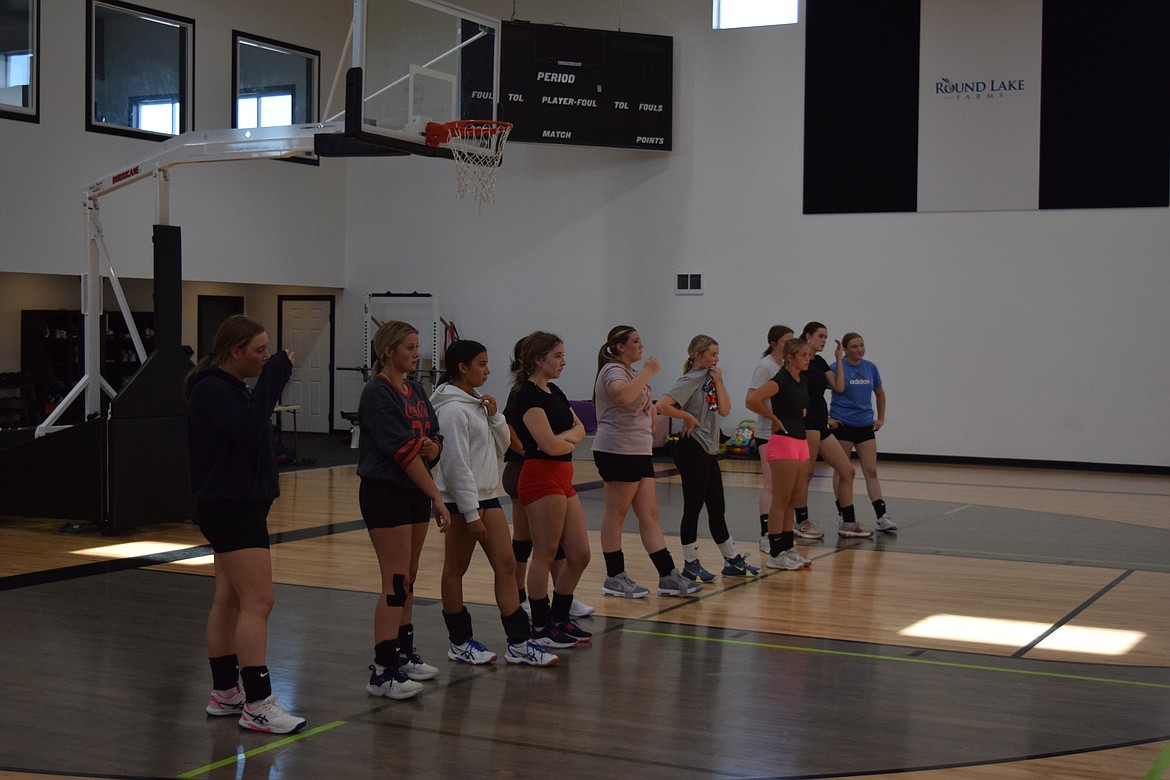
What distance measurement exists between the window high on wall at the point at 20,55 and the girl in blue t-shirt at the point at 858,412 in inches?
420

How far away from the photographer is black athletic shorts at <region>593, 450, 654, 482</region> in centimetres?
707

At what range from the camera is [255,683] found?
4691mm

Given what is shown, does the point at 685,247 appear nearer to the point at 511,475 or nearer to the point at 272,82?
the point at 272,82

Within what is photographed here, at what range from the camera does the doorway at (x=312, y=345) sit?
20.6 meters

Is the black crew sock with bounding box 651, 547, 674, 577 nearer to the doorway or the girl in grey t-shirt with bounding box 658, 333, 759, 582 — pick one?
the girl in grey t-shirt with bounding box 658, 333, 759, 582

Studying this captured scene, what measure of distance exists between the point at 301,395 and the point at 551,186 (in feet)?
18.9

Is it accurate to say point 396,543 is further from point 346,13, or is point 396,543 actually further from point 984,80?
point 346,13

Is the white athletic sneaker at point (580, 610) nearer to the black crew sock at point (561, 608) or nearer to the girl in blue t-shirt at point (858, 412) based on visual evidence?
the black crew sock at point (561, 608)

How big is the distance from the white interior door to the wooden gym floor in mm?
10679

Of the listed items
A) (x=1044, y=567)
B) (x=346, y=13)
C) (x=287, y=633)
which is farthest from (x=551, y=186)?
(x=287, y=633)

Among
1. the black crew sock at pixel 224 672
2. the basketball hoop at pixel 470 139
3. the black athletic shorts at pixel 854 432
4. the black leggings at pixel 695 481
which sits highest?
the basketball hoop at pixel 470 139

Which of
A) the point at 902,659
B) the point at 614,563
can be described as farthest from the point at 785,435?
the point at 902,659

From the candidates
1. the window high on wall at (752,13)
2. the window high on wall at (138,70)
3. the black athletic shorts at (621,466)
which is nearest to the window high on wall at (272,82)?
the window high on wall at (138,70)

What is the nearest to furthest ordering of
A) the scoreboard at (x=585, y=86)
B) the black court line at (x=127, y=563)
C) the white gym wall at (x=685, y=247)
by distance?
the black court line at (x=127, y=563) < the white gym wall at (x=685, y=247) < the scoreboard at (x=585, y=86)
